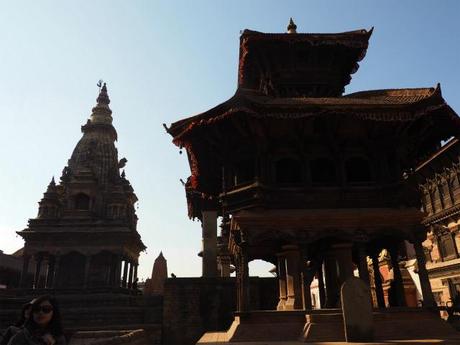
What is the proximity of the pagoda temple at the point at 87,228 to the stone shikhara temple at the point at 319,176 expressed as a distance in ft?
76.0

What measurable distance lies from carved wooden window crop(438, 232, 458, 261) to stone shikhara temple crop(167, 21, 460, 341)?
1389cm

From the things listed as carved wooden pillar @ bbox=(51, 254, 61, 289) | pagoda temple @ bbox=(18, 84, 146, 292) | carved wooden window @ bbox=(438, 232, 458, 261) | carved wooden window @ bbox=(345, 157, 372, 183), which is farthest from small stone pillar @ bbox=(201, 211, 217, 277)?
carved wooden pillar @ bbox=(51, 254, 61, 289)

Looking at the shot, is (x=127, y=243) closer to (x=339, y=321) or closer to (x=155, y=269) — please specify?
(x=155, y=269)

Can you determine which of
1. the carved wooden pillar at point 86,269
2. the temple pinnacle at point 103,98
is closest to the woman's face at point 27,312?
the carved wooden pillar at point 86,269

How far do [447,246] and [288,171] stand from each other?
19505 millimetres

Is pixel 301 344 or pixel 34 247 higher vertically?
pixel 34 247

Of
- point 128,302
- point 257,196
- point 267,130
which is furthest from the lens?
point 128,302

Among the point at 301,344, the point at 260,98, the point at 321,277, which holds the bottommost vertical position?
the point at 301,344

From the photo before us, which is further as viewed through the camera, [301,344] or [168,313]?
[168,313]

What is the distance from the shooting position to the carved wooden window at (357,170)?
1273 cm

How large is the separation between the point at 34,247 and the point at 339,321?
3281cm

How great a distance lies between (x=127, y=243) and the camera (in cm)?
3509

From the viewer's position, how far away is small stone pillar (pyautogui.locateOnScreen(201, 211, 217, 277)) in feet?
60.8

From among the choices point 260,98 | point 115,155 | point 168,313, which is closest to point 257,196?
point 260,98
